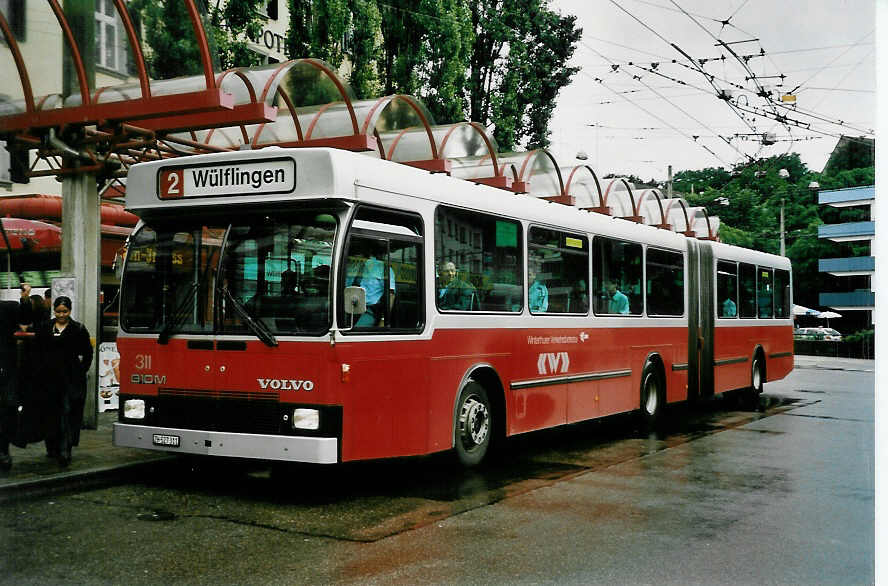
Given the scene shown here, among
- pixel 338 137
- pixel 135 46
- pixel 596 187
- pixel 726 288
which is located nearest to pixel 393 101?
pixel 338 137

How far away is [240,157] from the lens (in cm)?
795

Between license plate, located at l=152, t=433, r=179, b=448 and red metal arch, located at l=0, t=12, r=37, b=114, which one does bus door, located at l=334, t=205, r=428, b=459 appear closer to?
license plate, located at l=152, t=433, r=179, b=448

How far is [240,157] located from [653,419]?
835 centimetres

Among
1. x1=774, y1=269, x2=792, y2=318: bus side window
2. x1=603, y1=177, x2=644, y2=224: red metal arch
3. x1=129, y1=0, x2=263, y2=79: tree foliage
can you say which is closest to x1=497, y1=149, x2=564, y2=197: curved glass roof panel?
x1=603, y1=177, x2=644, y2=224: red metal arch

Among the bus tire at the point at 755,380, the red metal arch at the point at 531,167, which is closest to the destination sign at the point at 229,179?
the red metal arch at the point at 531,167

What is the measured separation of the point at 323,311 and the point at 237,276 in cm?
86

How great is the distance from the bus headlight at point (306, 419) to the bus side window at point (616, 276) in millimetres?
5527

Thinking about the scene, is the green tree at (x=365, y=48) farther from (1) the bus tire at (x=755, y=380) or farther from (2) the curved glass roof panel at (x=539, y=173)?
(1) the bus tire at (x=755, y=380)

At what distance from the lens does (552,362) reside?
35.8 ft

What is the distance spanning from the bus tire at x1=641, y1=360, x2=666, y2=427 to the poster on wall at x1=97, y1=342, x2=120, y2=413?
7.40 metres

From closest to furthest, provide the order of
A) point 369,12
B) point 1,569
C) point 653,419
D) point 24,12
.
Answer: point 1,569 → point 24,12 → point 653,419 → point 369,12

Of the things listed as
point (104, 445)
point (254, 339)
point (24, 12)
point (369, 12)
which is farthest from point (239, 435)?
point (369, 12)

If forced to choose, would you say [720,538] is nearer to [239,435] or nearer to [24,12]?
[239,435]

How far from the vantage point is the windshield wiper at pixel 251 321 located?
7.67 meters
